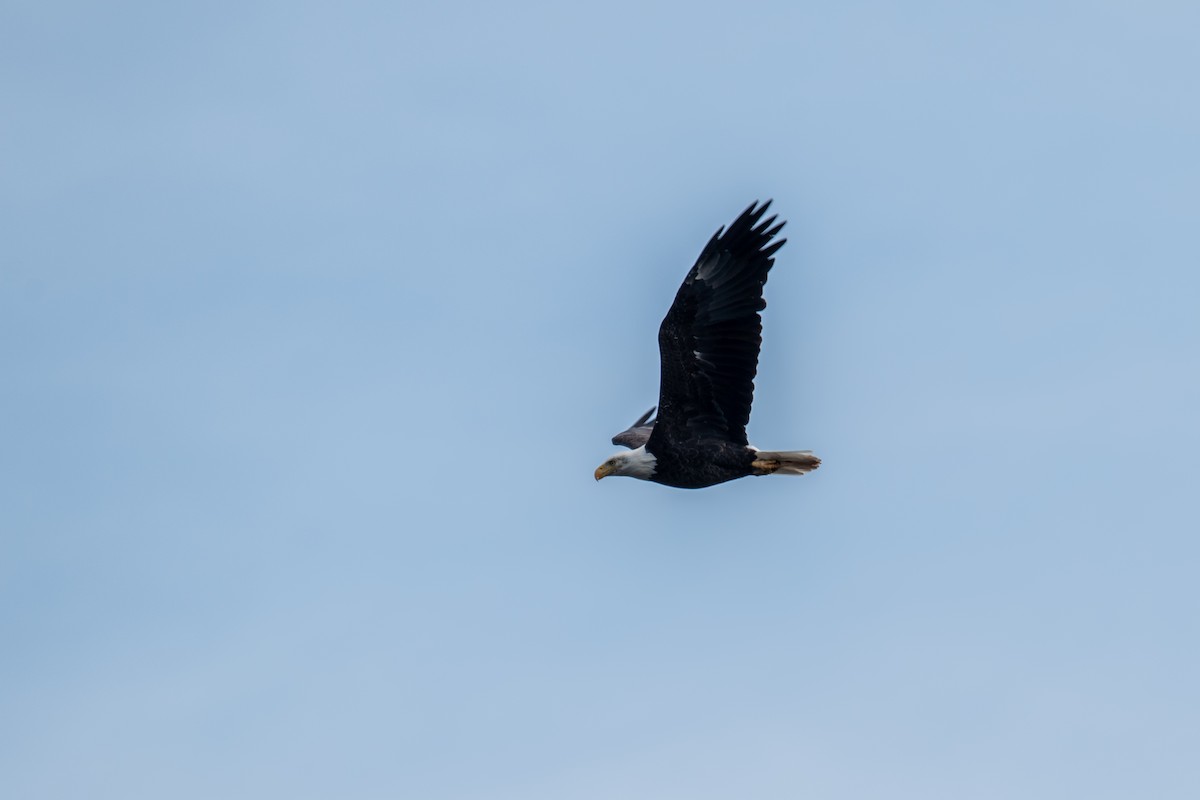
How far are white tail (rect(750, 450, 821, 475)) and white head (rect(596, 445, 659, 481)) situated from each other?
126 centimetres

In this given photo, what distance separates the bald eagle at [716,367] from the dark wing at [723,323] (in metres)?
0.01

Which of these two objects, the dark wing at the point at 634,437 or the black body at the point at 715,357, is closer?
the black body at the point at 715,357

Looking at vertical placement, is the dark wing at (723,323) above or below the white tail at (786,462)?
above

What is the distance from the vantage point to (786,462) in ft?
95.5

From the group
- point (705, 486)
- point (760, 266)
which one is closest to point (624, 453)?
point (705, 486)

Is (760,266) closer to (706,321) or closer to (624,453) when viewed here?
(706,321)

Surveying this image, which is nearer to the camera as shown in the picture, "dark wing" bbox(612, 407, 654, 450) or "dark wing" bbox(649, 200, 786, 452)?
"dark wing" bbox(649, 200, 786, 452)

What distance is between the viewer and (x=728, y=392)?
29.0 m

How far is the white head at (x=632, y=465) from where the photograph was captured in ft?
97.6

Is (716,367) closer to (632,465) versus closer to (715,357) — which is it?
(715,357)

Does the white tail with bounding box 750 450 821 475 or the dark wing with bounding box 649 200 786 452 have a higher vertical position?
the dark wing with bounding box 649 200 786 452

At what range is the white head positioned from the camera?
29.8 meters

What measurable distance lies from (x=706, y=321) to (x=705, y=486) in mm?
2047

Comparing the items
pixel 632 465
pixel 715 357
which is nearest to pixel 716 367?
pixel 715 357
